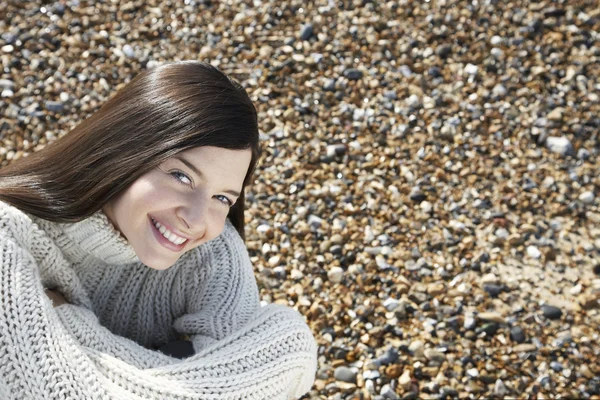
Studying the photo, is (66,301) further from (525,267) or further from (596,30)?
(596,30)

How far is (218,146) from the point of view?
2271 millimetres

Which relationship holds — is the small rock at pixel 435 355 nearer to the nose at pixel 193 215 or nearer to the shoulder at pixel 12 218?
the nose at pixel 193 215

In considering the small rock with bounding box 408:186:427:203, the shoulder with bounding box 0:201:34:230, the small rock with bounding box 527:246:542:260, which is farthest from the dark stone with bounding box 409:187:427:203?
the shoulder with bounding box 0:201:34:230

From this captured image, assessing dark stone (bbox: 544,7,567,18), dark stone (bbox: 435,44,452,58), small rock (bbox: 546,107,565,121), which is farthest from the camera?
dark stone (bbox: 544,7,567,18)

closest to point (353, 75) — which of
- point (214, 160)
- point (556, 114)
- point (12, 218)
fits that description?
point (556, 114)

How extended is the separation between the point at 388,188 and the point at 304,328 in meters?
1.59

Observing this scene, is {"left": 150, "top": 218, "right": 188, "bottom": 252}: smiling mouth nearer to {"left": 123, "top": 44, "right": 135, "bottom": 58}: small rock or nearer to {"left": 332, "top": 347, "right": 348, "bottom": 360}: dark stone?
{"left": 332, "top": 347, "right": 348, "bottom": 360}: dark stone

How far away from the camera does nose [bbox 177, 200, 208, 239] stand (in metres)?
2.26

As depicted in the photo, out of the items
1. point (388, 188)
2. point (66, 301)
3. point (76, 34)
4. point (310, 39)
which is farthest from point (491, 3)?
point (66, 301)

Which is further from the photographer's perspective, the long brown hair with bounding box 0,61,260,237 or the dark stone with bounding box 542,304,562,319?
the dark stone with bounding box 542,304,562,319

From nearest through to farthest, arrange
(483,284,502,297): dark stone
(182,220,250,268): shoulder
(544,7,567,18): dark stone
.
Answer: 1. (182,220,250,268): shoulder
2. (483,284,502,297): dark stone
3. (544,7,567,18): dark stone

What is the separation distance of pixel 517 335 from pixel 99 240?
1.98 metres

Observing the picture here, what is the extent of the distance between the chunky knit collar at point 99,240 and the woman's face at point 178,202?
0.05 meters

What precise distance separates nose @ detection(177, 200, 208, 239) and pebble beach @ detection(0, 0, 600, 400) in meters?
1.32
